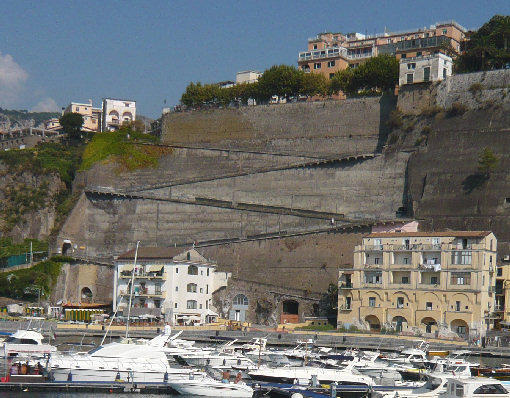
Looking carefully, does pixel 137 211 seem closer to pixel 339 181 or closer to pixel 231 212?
pixel 231 212

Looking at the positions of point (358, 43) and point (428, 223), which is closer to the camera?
point (428, 223)

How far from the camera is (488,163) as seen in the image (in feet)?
241

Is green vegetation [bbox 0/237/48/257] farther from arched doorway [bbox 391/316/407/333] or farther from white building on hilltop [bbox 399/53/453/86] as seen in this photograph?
white building on hilltop [bbox 399/53/453/86]

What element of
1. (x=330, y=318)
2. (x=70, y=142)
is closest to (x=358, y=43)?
(x=70, y=142)

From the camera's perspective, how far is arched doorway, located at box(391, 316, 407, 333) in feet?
221

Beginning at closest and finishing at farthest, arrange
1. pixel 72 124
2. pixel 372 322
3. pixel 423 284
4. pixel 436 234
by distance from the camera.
Result: pixel 423 284
pixel 436 234
pixel 372 322
pixel 72 124

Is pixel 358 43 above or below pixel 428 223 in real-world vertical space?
above

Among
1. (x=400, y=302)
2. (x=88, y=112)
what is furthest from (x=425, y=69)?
(x=88, y=112)

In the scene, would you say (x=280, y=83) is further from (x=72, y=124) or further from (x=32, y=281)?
(x=32, y=281)

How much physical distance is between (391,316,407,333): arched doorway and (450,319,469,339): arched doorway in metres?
3.45

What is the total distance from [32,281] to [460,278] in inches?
1398

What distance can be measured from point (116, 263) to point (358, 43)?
48.8m

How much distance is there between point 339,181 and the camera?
262ft

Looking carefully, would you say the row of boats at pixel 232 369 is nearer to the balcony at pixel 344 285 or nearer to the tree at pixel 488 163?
the balcony at pixel 344 285
